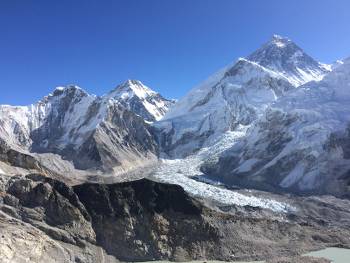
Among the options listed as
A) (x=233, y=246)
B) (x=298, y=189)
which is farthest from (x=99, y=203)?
(x=298, y=189)

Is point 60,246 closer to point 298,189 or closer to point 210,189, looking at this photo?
point 210,189

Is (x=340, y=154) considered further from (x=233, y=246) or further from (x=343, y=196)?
(x=233, y=246)

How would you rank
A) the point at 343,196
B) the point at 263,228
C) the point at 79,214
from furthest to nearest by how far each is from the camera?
the point at 343,196
the point at 263,228
the point at 79,214

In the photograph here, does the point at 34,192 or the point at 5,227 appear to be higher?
the point at 34,192

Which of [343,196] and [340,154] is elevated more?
[340,154]

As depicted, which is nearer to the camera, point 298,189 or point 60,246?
point 60,246

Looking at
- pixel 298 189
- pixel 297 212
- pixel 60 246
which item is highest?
pixel 298 189

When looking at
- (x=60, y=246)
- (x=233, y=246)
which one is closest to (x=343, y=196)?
(x=233, y=246)

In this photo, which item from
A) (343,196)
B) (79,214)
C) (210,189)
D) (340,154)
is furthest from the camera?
(340,154)

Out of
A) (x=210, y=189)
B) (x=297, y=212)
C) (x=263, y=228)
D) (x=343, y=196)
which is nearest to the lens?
(x=263, y=228)
